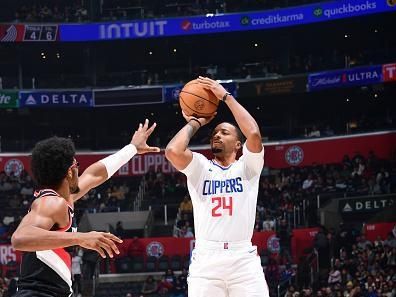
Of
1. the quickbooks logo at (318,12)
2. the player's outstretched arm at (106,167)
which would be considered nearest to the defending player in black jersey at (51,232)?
the player's outstretched arm at (106,167)

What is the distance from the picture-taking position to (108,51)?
39.9 metres

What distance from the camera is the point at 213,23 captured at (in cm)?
3659

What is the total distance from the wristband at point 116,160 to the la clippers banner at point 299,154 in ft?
86.6

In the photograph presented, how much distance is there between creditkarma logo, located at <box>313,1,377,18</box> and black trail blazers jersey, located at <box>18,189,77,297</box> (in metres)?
29.3

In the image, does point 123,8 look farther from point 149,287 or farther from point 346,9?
point 149,287

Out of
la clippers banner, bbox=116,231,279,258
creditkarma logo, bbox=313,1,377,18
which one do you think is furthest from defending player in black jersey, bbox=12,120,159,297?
creditkarma logo, bbox=313,1,377,18

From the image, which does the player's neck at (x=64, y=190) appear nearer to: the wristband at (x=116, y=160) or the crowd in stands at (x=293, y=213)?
the wristband at (x=116, y=160)

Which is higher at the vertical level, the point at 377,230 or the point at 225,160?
the point at 225,160

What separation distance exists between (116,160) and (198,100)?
1.12 meters

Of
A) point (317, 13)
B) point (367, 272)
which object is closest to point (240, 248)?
point (367, 272)

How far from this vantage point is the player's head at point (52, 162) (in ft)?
18.3

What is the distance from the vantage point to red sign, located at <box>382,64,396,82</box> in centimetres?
3288

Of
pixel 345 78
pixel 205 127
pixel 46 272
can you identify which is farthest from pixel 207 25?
pixel 46 272

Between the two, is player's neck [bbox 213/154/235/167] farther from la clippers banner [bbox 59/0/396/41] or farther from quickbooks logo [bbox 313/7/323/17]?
quickbooks logo [bbox 313/7/323/17]
